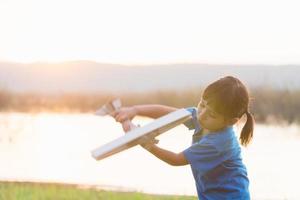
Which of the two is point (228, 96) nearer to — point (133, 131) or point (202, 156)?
point (202, 156)

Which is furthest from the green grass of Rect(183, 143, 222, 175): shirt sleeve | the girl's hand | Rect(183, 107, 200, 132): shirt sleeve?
the girl's hand

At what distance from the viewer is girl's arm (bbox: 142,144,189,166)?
3.76 metres

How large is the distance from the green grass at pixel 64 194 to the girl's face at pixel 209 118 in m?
2.28

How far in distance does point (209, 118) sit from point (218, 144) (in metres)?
0.13

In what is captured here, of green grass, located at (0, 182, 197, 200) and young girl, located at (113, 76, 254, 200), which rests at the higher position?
young girl, located at (113, 76, 254, 200)

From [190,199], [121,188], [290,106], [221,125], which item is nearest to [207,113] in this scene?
[221,125]

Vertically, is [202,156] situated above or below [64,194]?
above

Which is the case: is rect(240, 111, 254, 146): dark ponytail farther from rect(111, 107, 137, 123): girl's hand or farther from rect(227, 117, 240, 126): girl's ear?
rect(111, 107, 137, 123): girl's hand

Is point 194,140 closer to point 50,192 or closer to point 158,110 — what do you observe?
point 158,110

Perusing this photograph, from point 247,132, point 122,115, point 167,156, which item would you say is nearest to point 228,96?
point 247,132

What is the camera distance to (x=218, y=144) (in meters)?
3.96

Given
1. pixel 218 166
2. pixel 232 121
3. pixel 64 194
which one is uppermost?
pixel 232 121

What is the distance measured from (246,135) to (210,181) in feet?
0.96

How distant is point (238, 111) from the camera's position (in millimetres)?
3957
